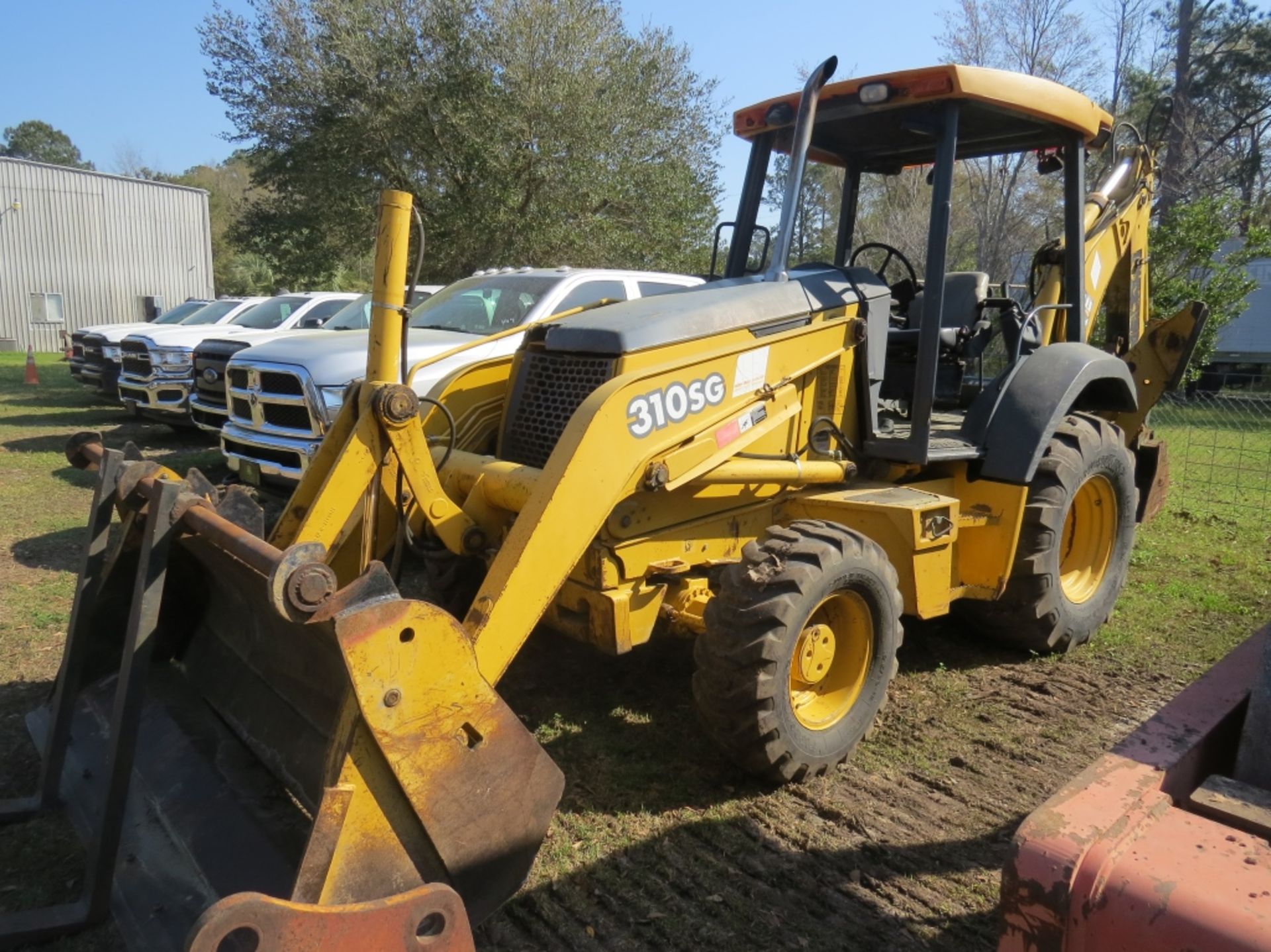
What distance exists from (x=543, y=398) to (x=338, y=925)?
2.36m

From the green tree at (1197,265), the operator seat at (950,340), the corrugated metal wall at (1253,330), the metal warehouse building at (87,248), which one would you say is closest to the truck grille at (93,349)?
the operator seat at (950,340)

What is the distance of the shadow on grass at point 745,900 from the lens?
2.97 m

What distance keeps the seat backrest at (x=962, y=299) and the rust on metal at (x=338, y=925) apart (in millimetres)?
4132

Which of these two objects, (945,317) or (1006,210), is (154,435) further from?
(1006,210)

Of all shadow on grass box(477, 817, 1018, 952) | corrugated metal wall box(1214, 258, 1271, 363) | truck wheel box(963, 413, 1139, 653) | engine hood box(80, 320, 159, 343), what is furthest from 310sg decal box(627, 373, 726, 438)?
corrugated metal wall box(1214, 258, 1271, 363)

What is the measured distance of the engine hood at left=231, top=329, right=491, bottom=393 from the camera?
7.72 m

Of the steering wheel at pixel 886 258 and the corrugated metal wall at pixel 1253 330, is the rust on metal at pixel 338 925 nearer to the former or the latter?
the steering wheel at pixel 886 258

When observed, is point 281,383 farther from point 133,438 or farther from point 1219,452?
point 1219,452

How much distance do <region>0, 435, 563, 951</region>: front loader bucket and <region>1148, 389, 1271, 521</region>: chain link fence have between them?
861 cm

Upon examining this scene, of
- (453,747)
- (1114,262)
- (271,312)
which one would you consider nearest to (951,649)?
(1114,262)

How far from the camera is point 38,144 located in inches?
3022

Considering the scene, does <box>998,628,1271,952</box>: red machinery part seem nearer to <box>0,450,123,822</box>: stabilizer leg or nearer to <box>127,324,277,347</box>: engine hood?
<box>0,450,123,822</box>: stabilizer leg

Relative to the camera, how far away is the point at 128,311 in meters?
33.6

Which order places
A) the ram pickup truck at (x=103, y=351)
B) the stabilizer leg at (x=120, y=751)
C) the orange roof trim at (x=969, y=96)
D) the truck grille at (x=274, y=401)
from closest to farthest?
the stabilizer leg at (x=120, y=751)
the orange roof trim at (x=969, y=96)
the truck grille at (x=274, y=401)
the ram pickup truck at (x=103, y=351)
